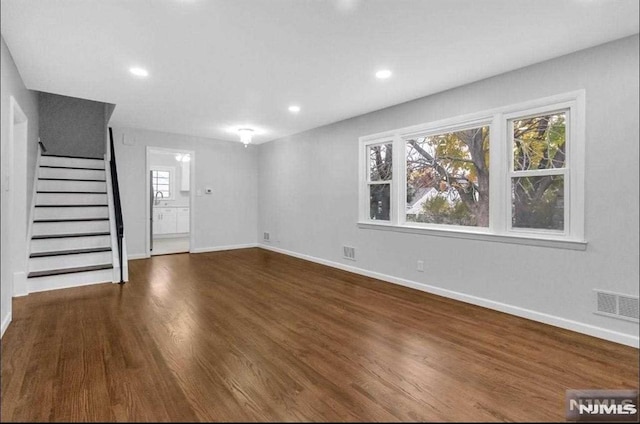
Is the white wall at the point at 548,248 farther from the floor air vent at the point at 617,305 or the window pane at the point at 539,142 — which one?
the window pane at the point at 539,142

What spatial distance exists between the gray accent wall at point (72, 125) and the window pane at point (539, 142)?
6.36 meters

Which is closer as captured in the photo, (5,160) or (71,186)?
(5,160)

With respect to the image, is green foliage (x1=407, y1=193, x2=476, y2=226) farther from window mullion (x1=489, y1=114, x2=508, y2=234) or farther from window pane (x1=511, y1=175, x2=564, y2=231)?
window pane (x1=511, y1=175, x2=564, y2=231)

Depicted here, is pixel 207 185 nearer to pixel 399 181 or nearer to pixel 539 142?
pixel 399 181

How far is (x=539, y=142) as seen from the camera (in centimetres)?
314

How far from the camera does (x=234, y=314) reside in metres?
3.17

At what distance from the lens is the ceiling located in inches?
88.5

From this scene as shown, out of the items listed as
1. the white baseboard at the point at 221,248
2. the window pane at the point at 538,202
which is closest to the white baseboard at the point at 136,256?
the white baseboard at the point at 221,248

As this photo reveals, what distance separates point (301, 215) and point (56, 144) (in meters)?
4.75

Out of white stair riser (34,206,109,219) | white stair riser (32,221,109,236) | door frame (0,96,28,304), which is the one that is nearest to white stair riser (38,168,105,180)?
white stair riser (34,206,109,219)

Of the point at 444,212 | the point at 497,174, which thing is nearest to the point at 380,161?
the point at 444,212

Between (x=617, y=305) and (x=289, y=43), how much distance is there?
11.5ft

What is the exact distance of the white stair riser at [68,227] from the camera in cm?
446

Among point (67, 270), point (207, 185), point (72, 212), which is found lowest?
point (67, 270)
